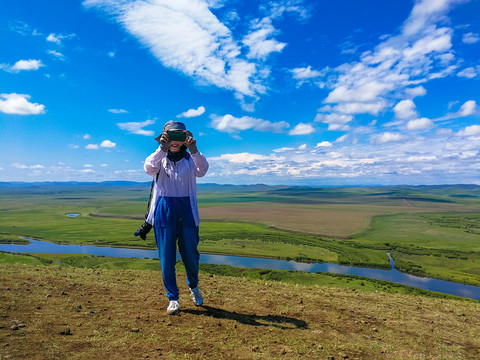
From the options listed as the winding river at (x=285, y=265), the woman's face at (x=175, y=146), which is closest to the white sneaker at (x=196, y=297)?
the woman's face at (x=175, y=146)

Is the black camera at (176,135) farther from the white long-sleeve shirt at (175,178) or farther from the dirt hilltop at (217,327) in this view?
the dirt hilltop at (217,327)

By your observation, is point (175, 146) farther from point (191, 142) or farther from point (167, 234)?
point (167, 234)

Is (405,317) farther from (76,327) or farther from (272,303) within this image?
(76,327)

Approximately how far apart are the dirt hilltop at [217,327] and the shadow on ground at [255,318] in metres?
0.02

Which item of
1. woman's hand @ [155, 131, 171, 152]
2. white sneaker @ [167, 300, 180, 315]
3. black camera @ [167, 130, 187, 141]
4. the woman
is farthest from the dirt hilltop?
black camera @ [167, 130, 187, 141]

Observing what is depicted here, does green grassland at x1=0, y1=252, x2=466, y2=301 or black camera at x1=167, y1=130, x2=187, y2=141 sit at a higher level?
black camera at x1=167, y1=130, x2=187, y2=141

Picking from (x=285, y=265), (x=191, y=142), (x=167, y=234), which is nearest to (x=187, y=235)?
(x=167, y=234)

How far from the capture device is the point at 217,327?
19.1 feet

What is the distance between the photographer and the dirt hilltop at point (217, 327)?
16.0 feet

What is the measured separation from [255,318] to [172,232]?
9.26 feet

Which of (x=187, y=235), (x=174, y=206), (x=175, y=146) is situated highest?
(x=175, y=146)

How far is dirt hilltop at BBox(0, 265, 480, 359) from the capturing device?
16.0ft

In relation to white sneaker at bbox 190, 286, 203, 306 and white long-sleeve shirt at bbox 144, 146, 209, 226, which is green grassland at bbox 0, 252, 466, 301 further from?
white long-sleeve shirt at bbox 144, 146, 209, 226

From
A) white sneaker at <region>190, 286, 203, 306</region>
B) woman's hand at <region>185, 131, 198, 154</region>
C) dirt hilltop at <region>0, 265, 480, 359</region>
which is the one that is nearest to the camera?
dirt hilltop at <region>0, 265, 480, 359</region>
